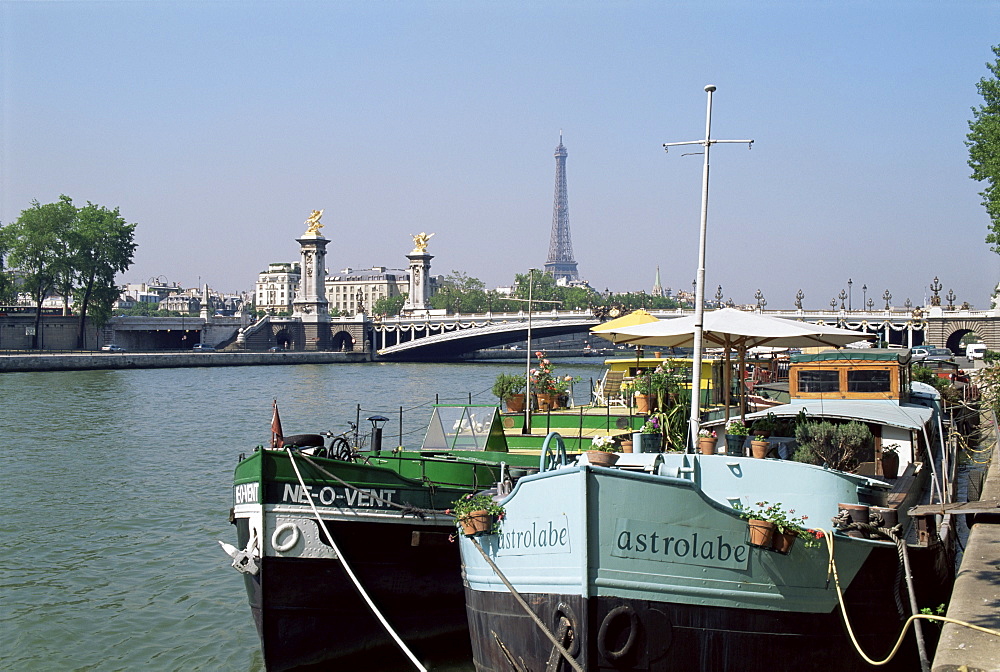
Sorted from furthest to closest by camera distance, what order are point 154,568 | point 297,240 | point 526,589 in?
point 297,240 → point 154,568 → point 526,589

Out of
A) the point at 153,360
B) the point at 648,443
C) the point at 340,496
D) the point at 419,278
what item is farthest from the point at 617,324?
the point at 419,278

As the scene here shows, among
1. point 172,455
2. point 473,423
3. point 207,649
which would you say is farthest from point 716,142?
point 172,455

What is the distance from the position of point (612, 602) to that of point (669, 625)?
1.47 ft

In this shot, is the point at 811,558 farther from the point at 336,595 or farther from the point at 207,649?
the point at 207,649

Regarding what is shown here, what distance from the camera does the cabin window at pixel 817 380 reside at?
477 inches

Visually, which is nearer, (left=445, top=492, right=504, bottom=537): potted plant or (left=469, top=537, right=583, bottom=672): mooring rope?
(left=469, top=537, right=583, bottom=672): mooring rope

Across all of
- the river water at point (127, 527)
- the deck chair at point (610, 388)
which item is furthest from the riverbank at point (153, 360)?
the deck chair at point (610, 388)

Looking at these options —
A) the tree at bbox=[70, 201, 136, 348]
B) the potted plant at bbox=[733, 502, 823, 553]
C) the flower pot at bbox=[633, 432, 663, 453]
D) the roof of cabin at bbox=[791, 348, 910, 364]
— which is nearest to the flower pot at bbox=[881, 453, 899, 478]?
the roof of cabin at bbox=[791, 348, 910, 364]

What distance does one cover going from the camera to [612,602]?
23.2 feet

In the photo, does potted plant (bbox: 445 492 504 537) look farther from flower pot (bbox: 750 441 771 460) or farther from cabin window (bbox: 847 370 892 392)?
cabin window (bbox: 847 370 892 392)

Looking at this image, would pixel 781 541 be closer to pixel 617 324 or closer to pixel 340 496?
pixel 340 496

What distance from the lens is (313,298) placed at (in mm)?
91312

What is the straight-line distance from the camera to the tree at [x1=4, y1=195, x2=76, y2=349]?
230 ft

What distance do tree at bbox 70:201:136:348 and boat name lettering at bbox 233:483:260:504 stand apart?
67.7 m
